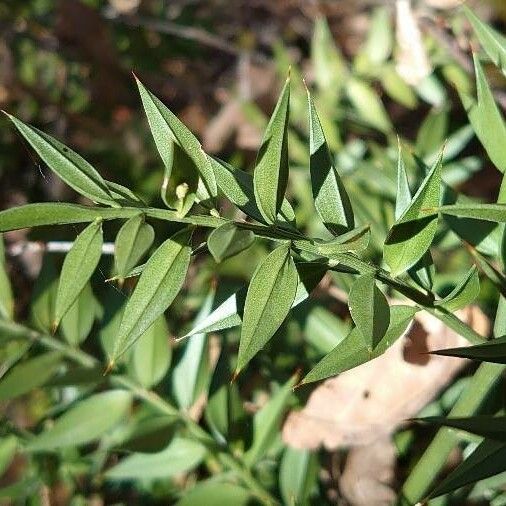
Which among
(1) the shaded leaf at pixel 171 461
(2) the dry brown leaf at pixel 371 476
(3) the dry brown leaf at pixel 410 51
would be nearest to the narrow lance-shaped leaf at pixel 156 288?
(1) the shaded leaf at pixel 171 461

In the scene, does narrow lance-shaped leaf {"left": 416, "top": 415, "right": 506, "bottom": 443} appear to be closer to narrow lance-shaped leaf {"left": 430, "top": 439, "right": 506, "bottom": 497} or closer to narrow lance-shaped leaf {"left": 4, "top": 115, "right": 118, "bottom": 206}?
narrow lance-shaped leaf {"left": 430, "top": 439, "right": 506, "bottom": 497}

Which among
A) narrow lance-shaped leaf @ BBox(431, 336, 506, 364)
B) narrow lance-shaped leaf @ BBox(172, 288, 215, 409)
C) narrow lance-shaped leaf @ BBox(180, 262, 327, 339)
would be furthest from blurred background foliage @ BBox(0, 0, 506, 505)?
narrow lance-shaped leaf @ BBox(431, 336, 506, 364)

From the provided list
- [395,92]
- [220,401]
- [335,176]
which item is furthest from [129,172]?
[335,176]

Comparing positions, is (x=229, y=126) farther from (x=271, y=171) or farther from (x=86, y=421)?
(x=271, y=171)

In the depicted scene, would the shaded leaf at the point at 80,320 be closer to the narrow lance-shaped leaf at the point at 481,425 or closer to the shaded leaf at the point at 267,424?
the shaded leaf at the point at 267,424

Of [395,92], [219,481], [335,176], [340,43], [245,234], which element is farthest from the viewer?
[340,43]

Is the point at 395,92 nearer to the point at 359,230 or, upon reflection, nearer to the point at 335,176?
the point at 335,176
